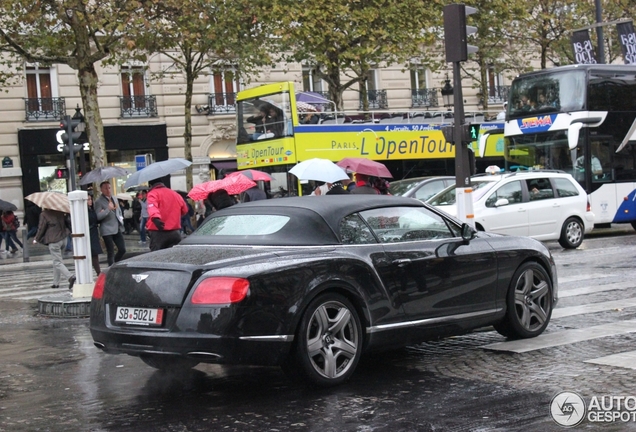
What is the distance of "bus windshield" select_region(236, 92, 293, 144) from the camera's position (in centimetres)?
2458

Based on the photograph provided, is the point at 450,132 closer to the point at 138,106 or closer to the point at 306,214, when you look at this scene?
the point at 306,214

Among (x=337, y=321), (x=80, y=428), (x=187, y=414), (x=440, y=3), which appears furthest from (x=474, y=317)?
(x=440, y=3)

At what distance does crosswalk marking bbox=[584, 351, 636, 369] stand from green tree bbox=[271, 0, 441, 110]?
76.1 feet

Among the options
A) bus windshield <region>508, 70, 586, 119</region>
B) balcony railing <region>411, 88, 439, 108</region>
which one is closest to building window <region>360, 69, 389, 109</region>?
balcony railing <region>411, 88, 439, 108</region>

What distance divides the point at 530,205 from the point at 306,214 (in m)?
13.1

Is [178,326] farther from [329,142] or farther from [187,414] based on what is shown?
[329,142]

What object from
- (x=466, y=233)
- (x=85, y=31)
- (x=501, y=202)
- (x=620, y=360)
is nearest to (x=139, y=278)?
(x=466, y=233)

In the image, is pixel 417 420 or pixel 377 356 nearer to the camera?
pixel 417 420

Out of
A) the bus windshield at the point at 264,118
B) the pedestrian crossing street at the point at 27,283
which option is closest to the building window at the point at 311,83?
the bus windshield at the point at 264,118

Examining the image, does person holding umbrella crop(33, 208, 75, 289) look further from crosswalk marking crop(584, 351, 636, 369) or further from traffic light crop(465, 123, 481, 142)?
crosswalk marking crop(584, 351, 636, 369)

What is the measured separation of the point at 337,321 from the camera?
6859 millimetres

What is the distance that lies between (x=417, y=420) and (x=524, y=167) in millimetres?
19388

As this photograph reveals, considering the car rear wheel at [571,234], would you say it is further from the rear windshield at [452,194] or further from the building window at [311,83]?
the building window at [311,83]

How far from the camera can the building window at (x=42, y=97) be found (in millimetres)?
37375
